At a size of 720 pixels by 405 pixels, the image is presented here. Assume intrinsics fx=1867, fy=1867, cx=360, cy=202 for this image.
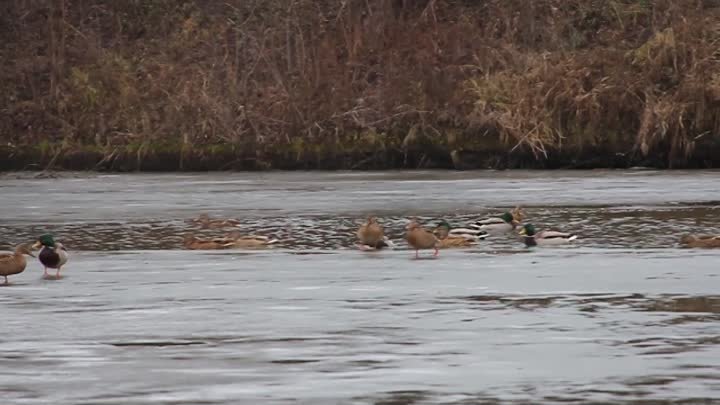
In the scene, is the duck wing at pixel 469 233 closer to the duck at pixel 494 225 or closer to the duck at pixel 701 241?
the duck at pixel 494 225

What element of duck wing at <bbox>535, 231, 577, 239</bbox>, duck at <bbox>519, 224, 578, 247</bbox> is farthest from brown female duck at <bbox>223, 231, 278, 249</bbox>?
duck wing at <bbox>535, 231, 577, 239</bbox>

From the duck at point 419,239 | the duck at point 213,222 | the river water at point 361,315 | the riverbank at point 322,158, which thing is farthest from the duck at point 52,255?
the riverbank at point 322,158

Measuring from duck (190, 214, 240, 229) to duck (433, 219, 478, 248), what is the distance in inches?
136

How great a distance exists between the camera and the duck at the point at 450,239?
20188 mm

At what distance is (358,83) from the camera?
41219 millimetres

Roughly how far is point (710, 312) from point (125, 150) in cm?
2727

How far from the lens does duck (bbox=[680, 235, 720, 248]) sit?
63.0ft

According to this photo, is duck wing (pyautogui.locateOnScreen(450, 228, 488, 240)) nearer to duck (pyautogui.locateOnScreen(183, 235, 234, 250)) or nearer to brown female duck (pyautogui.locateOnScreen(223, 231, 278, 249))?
brown female duck (pyautogui.locateOnScreen(223, 231, 278, 249))

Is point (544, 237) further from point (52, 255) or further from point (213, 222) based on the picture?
point (52, 255)

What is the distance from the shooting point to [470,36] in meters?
41.9

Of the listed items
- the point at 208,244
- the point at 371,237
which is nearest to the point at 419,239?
the point at 371,237

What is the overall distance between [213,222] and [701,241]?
22.4 feet

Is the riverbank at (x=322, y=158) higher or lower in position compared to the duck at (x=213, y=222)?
higher

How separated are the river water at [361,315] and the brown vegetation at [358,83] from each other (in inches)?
444
